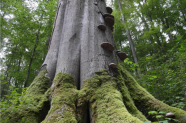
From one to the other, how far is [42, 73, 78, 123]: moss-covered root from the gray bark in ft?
0.81

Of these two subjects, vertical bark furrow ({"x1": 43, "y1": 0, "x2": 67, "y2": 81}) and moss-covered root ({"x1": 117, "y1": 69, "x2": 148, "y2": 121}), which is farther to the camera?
vertical bark furrow ({"x1": 43, "y1": 0, "x2": 67, "y2": 81})

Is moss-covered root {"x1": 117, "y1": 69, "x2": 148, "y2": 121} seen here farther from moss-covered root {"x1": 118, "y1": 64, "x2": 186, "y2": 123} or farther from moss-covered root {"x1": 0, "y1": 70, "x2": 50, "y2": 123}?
moss-covered root {"x1": 0, "y1": 70, "x2": 50, "y2": 123}

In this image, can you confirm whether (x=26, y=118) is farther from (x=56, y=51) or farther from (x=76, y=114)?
(x=56, y=51)

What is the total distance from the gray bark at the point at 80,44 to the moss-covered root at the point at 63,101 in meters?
0.25

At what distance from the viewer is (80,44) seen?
10.2 ft

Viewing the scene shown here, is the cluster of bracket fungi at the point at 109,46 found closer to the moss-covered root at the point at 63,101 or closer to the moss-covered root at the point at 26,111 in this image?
the moss-covered root at the point at 63,101

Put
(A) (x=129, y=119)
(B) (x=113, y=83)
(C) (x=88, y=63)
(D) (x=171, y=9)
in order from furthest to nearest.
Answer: (D) (x=171, y=9) < (C) (x=88, y=63) < (B) (x=113, y=83) < (A) (x=129, y=119)

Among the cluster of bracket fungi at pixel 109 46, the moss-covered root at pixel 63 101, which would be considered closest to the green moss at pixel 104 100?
the moss-covered root at pixel 63 101

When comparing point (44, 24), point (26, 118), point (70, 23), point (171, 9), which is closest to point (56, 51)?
point (70, 23)

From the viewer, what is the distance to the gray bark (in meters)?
2.59

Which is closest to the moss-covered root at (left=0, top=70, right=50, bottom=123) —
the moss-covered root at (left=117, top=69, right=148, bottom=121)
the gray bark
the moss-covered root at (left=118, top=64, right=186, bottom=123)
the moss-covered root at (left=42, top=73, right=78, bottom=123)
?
the moss-covered root at (left=42, top=73, right=78, bottom=123)

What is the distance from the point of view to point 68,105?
188 centimetres

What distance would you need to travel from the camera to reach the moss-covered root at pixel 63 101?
1.69 m

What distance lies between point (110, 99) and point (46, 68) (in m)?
1.94
